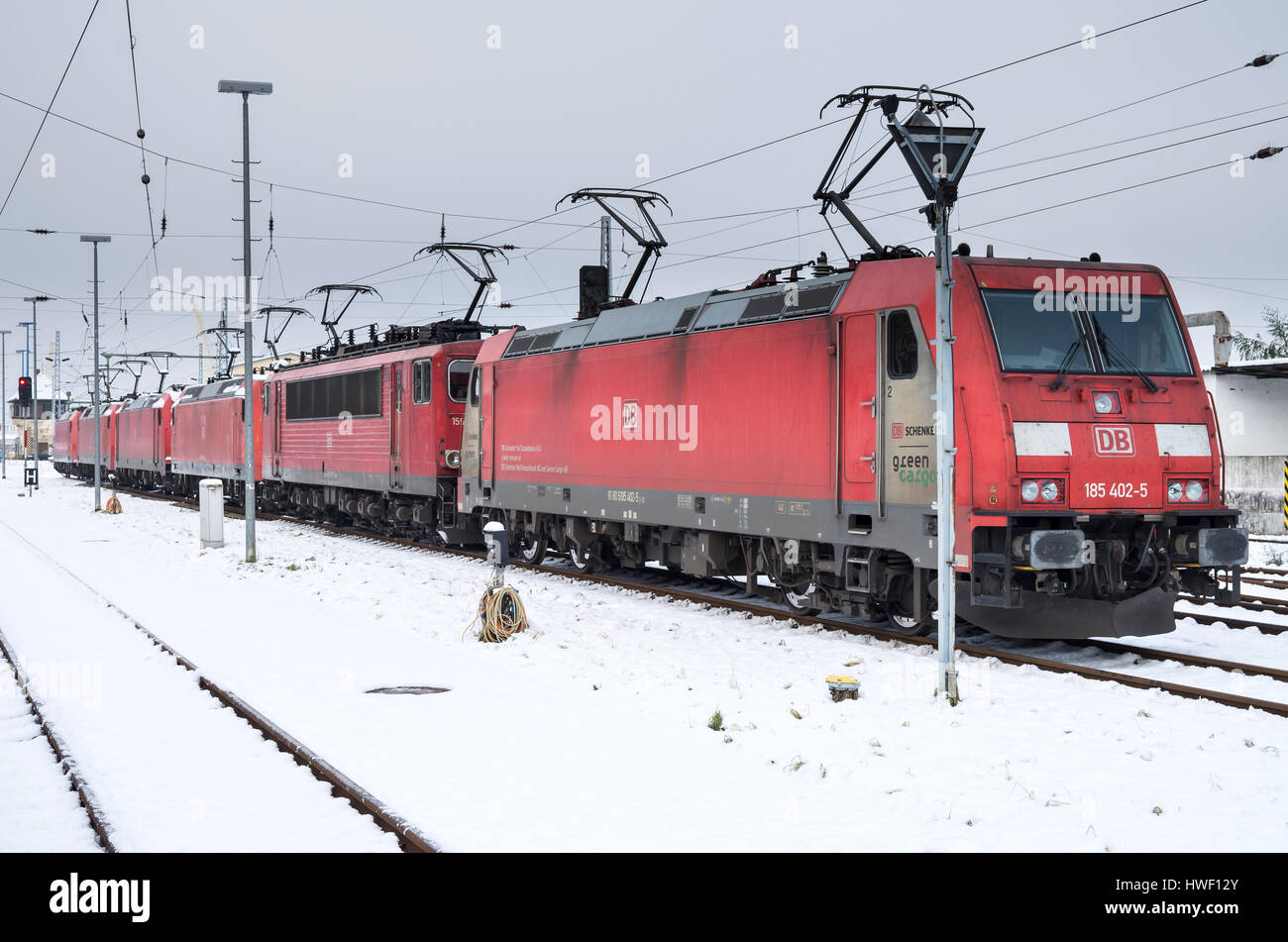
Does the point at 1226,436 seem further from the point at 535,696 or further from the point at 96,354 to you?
the point at 96,354

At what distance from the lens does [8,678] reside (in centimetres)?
981

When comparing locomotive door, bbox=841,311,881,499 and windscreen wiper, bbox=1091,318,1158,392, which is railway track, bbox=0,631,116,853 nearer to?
locomotive door, bbox=841,311,881,499

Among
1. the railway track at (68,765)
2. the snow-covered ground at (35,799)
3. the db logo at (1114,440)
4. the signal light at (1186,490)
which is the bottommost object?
the snow-covered ground at (35,799)

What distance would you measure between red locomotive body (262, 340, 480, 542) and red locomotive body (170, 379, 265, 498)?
320 cm

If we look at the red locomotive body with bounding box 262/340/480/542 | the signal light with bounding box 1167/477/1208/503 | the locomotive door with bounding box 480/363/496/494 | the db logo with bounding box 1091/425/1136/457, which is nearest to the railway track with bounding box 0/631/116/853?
the db logo with bounding box 1091/425/1136/457

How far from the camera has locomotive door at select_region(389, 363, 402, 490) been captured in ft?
73.7

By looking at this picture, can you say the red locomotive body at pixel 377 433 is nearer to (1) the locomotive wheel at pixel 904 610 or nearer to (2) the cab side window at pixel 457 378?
(2) the cab side window at pixel 457 378

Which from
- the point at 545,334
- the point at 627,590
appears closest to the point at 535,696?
the point at 627,590

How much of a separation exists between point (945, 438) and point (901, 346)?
2.07m

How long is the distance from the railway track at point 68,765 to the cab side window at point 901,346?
7446 mm

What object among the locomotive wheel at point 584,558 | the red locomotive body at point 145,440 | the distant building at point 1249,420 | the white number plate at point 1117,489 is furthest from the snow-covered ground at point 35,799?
the red locomotive body at point 145,440

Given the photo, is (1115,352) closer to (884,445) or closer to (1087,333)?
(1087,333)

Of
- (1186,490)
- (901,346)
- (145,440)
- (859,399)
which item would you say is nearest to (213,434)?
(145,440)

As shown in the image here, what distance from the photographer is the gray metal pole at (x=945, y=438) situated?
8680 mm
